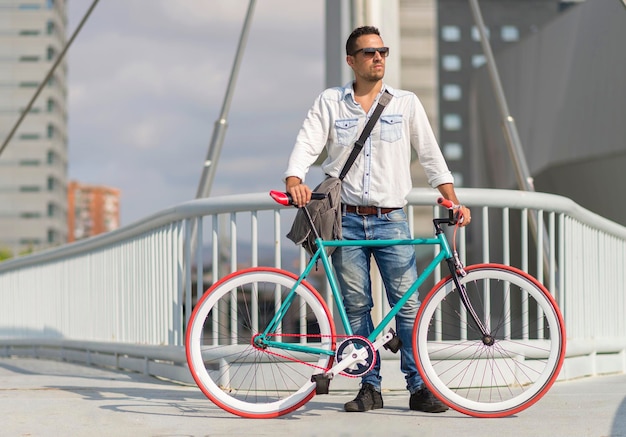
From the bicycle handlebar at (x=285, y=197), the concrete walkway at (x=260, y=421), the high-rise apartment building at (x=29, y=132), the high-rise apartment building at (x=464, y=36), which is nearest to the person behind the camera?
the concrete walkway at (x=260, y=421)

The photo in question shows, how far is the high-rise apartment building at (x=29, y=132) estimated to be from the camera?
11738 cm

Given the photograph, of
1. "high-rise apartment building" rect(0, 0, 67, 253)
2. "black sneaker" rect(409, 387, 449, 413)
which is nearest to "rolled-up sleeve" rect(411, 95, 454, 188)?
"black sneaker" rect(409, 387, 449, 413)

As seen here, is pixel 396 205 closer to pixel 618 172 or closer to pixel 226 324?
pixel 226 324

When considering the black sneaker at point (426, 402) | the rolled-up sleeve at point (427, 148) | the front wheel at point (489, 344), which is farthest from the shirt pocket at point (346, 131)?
the black sneaker at point (426, 402)

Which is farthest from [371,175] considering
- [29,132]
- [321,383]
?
[29,132]

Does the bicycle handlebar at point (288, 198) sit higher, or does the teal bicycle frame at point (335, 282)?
the bicycle handlebar at point (288, 198)

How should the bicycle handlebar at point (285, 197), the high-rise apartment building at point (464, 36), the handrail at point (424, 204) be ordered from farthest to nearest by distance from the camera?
the high-rise apartment building at point (464, 36) < the handrail at point (424, 204) < the bicycle handlebar at point (285, 197)

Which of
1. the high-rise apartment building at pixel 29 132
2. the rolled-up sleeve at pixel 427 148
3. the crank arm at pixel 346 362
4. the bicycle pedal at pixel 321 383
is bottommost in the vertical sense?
the bicycle pedal at pixel 321 383

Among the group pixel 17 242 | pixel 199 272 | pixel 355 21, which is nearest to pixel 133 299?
pixel 199 272

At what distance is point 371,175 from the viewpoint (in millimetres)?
4742

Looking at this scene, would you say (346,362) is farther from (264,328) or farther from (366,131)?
(366,131)

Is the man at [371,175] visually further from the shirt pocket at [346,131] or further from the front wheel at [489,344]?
the front wheel at [489,344]

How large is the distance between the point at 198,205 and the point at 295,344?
1771 mm

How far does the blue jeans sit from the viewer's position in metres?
4.78
